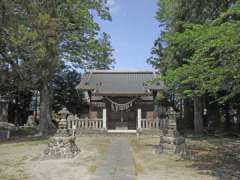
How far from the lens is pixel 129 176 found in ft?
30.1

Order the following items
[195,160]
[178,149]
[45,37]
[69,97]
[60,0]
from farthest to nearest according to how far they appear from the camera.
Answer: [69,97] → [60,0] → [45,37] → [178,149] → [195,160]

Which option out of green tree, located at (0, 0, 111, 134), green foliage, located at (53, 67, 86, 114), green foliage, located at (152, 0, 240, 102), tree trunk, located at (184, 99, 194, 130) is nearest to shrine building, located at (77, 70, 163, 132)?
green tree, located at (0, 0, 111, 134)

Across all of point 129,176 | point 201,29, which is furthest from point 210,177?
point 201,29

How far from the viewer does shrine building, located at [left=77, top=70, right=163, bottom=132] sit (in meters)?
26.2

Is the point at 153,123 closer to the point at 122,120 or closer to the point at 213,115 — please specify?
the point at 122,120

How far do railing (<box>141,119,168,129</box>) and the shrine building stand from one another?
0.26 feet

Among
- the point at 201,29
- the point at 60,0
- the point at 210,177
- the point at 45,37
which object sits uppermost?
the point at 60,0

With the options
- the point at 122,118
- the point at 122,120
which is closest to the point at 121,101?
the point at 122,118

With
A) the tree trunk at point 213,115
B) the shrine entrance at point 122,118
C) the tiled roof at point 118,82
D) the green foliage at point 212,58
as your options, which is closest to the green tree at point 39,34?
the tiled roof at point 118,82

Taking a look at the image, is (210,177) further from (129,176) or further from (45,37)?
(45,37)

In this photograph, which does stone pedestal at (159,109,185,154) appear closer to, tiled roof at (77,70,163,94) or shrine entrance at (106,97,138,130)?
tiled roof at (77,70,163,94)

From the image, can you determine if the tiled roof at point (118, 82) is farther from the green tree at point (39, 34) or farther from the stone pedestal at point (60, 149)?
the stone pedestal at point (60, 149)

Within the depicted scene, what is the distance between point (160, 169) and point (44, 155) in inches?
198

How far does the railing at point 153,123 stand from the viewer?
25109 mm
